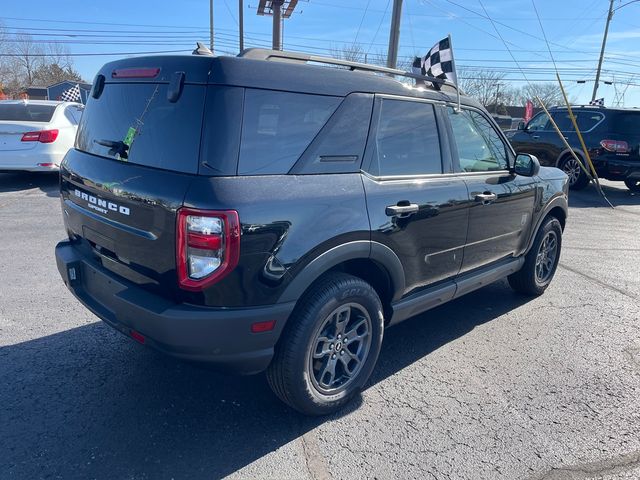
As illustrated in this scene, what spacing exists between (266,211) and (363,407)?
1446 mm

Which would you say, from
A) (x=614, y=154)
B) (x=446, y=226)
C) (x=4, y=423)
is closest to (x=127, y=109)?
(x=4, y=423)

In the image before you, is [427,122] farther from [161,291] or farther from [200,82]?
[161,291]

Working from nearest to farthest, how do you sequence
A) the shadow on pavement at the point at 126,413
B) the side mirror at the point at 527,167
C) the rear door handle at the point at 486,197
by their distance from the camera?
the shadow on pavement at the point at 126,413, the rear door handle at the point at 486,197, the side mirror at the point at 527,167

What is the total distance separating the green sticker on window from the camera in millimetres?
2529

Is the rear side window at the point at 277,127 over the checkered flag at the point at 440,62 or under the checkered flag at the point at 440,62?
under

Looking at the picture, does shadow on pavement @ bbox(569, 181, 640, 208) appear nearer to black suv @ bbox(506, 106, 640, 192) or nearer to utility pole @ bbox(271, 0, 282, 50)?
black suv @ bbox(506, 106, 640, 192)

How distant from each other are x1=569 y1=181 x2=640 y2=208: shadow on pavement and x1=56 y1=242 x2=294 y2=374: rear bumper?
953 centimetres

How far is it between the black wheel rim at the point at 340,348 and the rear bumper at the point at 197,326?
0.34 m

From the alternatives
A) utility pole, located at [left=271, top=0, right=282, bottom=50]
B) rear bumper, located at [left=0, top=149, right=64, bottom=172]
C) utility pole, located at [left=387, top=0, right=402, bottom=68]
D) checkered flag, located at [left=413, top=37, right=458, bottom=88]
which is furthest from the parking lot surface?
utility pole, located at [left=271, top=0, right=282, bottom=50]

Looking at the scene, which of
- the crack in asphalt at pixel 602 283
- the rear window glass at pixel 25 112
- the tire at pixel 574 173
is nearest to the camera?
the crack in asphalt at pixel 602 283

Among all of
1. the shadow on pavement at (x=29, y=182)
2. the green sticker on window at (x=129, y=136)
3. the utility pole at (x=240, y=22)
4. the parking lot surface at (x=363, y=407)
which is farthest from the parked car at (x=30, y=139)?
the utility pole at (x=240, y=22)

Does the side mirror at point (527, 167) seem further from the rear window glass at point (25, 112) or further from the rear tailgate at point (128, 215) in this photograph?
the rear window glass at point (25, 112)

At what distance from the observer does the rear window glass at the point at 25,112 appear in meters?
A: 8.71

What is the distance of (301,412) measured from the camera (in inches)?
107
